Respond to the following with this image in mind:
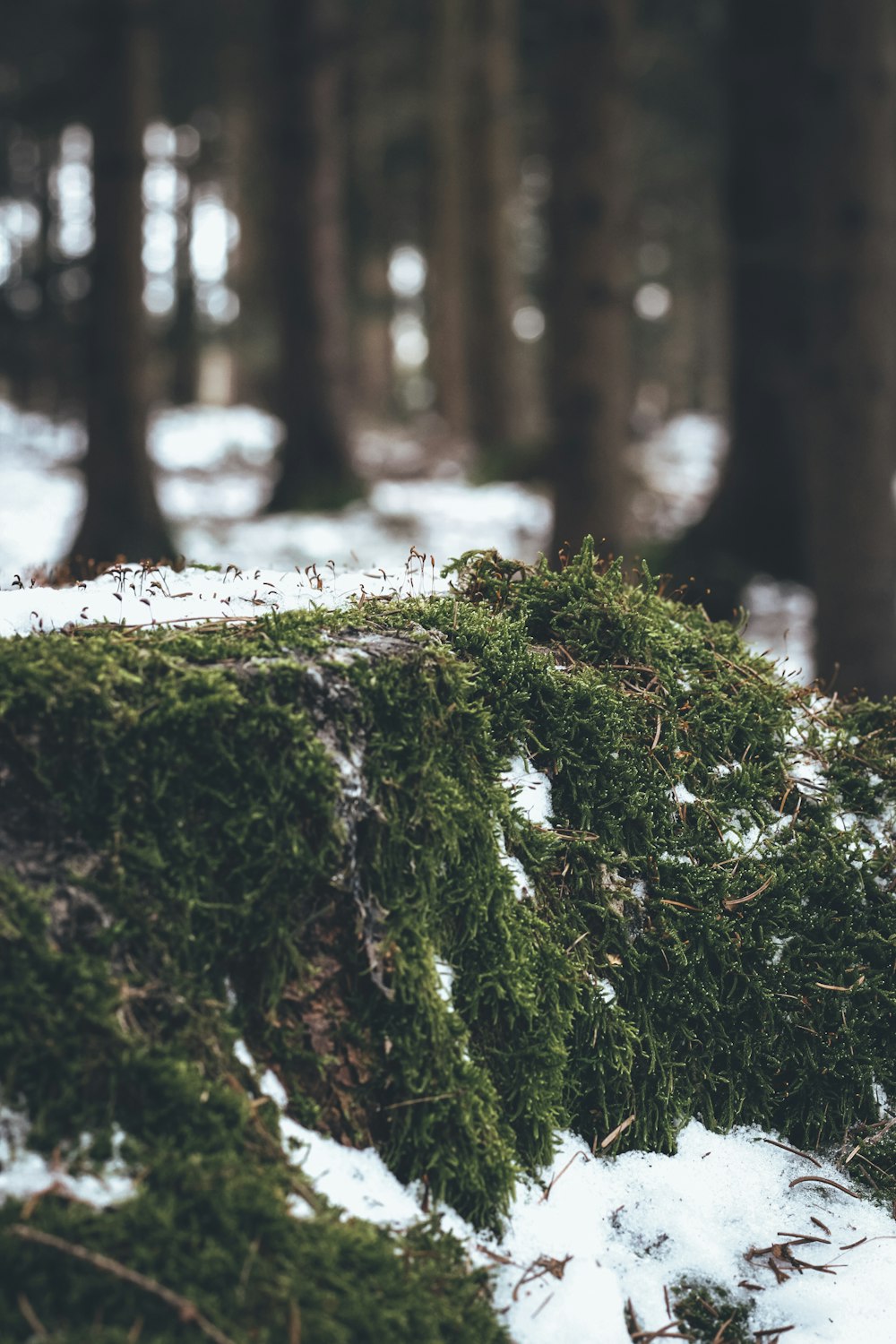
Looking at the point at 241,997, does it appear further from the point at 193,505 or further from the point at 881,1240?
the point at 193,505

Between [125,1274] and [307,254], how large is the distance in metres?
12.0

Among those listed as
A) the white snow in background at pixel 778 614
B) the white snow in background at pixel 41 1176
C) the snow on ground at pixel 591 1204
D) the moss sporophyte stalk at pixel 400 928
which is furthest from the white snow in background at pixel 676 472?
the white snow in background at pixel 41 1176

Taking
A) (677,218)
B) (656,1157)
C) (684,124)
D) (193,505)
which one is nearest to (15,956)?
(656,1157)

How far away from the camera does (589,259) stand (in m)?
7.74

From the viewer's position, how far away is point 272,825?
1.86 meters

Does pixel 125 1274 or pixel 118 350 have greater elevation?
pixel 118 350

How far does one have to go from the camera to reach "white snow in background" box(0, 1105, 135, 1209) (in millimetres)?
1500

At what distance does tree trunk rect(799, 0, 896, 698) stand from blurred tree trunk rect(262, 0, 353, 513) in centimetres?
708

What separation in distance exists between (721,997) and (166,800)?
1.30 metres

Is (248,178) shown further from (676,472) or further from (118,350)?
(118,350)

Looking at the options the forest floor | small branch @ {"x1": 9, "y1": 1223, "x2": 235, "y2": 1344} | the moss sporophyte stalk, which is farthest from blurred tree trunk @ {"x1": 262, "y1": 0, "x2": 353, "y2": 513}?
small branch @ {"x1": 9, "y1": 1223, "x2": 235, "y2": 1344}

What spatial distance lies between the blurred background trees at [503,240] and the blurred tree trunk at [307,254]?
0.03 meters

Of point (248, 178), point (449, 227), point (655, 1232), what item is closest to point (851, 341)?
point (655, 1232)

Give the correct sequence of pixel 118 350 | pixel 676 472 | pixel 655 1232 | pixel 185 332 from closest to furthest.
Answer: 1. pixel 655 1232
2. pixel 118 350
3. pixel 676 472
4. pixel 185 332
